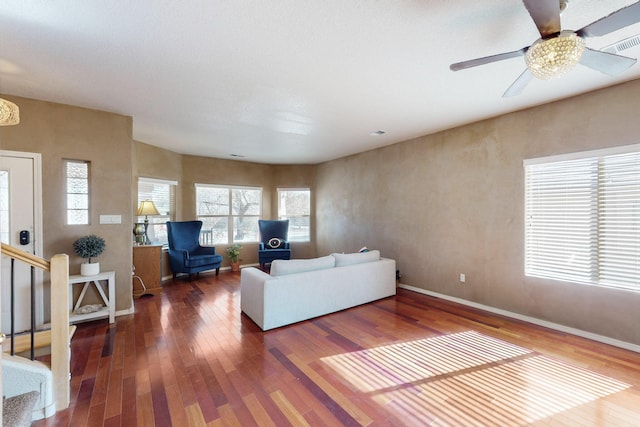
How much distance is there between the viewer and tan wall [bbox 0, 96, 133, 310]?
119 inches

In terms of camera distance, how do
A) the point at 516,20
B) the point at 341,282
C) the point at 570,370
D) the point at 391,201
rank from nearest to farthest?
the point at 516,20 < the point at 570,370 < the point at 341,282 < the point at 391,201

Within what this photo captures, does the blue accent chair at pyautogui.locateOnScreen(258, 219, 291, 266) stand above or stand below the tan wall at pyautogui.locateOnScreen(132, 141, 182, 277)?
below

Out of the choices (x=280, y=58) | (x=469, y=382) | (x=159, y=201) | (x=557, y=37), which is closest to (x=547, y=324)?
(x=469, y=382)

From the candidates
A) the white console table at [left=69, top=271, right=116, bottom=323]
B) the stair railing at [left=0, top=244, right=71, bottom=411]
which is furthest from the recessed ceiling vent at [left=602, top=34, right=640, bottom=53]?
the white console table at [left=69, top=271, right=116, bottom=323]

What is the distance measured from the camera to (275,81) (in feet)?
8.54

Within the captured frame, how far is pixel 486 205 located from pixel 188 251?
5.19 meters

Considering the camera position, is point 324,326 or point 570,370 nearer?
point 570,370

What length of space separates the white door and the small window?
0.85 feet

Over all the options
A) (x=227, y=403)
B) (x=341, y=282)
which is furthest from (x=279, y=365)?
(x=341, y=282)

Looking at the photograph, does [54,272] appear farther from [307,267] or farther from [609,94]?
[609,94]

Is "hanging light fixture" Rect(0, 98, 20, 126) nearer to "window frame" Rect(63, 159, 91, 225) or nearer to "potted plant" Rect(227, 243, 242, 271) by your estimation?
"window frame" Rect(63, 159, 91, 225)

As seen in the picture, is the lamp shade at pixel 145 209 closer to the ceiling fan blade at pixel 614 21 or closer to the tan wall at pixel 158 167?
the tan wall at pixel 158 167

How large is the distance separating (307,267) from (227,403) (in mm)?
1722

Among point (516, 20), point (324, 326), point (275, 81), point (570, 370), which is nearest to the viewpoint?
point (516, 20)
